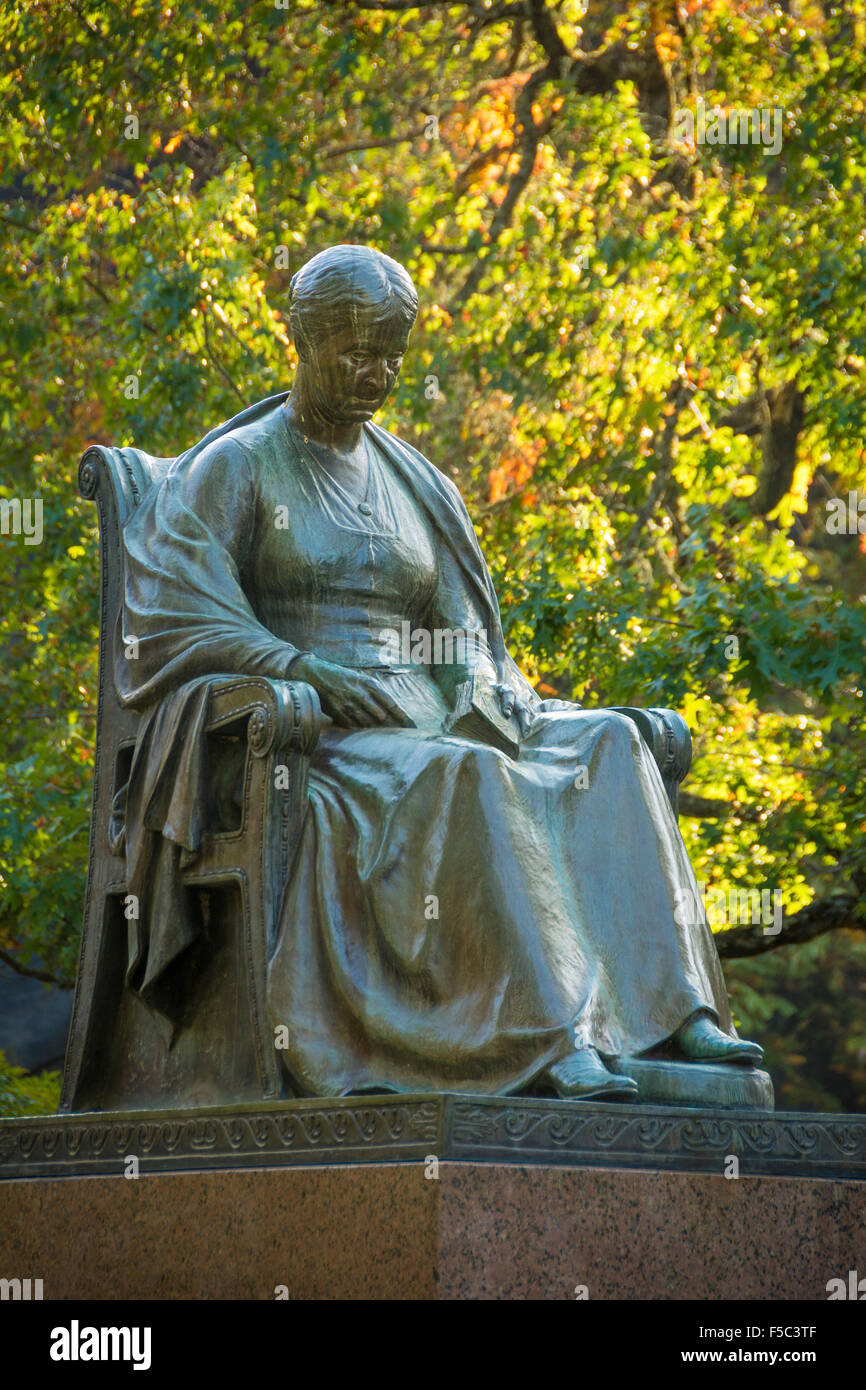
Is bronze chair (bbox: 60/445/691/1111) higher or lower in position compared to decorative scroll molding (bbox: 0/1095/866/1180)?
higher

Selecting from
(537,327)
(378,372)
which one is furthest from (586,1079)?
(537,327)

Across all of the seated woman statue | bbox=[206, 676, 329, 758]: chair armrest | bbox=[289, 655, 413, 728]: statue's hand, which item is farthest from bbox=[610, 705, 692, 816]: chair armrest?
bbox=[206, 676, 329, 758]: chair armrest

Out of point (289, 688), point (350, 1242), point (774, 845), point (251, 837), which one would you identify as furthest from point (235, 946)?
point (774, 845)

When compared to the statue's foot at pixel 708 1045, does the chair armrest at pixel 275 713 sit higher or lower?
higher

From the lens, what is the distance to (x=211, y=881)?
4.71 meters

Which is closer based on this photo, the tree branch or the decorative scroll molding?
the decorative scroll molding

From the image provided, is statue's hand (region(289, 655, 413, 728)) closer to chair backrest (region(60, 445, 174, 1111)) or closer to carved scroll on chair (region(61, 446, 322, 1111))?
carved scroll on chair (region(61, 446, 322, 1111))

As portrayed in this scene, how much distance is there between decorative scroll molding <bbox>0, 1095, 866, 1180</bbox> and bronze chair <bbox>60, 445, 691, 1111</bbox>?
0.16m

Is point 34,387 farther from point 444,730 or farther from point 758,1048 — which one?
point 758,1048

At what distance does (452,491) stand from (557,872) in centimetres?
146

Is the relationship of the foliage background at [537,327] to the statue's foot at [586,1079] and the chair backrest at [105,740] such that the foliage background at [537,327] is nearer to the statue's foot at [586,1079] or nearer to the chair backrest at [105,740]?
the chair backrest at [105,740]

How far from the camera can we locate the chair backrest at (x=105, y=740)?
16.6ft

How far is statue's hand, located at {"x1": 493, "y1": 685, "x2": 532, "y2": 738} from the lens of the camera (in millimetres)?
5078

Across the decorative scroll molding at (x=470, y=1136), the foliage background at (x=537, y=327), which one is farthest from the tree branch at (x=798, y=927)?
the decorative scroll molding at (x=470, y=1136)
